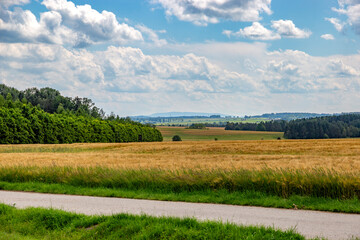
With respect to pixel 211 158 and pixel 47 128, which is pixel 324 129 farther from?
pixel 211 158

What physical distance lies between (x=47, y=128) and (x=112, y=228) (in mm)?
75674

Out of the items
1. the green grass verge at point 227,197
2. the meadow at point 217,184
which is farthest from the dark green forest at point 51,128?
the green grass verge at point 227,197

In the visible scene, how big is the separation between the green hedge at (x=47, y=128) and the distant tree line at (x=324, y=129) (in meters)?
59.2

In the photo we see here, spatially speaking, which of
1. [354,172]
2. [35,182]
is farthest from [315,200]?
[35,182]

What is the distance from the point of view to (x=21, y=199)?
48.5ft

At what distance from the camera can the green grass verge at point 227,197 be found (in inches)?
460

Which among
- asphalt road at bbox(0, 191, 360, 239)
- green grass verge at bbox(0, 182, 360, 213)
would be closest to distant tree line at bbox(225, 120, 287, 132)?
green grass verge at bbox(0, 182, 360, 213)

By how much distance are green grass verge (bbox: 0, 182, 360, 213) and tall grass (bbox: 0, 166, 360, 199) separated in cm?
38

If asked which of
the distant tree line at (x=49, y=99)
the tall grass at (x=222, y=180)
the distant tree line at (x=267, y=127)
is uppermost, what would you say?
the distant tree line at (x=49, y=99)

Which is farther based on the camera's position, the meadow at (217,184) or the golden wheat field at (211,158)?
the golden wheat field at (211,158)

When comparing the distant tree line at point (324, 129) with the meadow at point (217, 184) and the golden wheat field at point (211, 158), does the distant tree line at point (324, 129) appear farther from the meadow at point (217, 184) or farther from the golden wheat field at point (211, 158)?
the meadow at point (217, 184)

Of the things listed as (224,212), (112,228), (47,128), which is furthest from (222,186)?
(47,128)

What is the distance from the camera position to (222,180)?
14.5 meters

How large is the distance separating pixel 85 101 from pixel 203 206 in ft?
590
